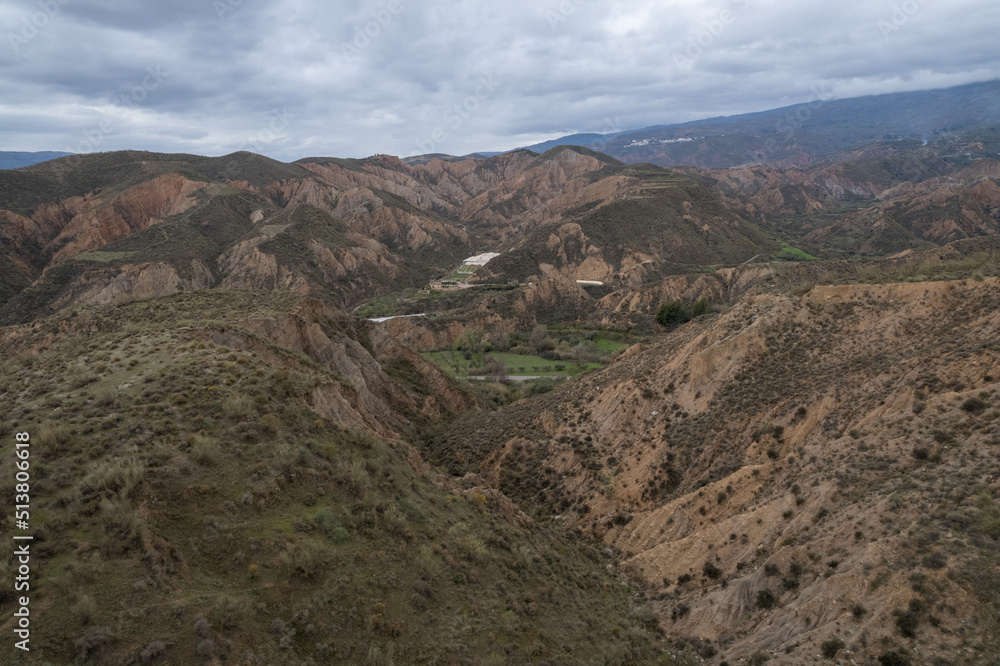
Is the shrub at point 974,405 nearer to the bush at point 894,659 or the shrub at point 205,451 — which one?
the bush at point 894,659

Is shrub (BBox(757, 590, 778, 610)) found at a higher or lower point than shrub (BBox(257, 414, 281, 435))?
lower

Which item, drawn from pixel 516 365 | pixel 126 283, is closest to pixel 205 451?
pixel 516 365

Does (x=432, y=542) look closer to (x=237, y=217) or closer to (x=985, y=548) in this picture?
(x=985, y=548)

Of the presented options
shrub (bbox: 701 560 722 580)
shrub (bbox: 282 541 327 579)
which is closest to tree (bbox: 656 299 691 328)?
shrub (bbox: 701 560 722 580)

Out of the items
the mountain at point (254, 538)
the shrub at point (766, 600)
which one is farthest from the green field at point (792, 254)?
the mountain at point (254, 538)

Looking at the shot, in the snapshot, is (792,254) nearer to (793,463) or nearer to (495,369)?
(495,369)

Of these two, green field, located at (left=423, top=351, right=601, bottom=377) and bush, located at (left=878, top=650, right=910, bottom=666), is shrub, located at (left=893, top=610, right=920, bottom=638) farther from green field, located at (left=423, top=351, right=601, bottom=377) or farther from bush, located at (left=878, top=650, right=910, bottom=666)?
green field, located at (left=423, top=351, right=601, bottom=377)
